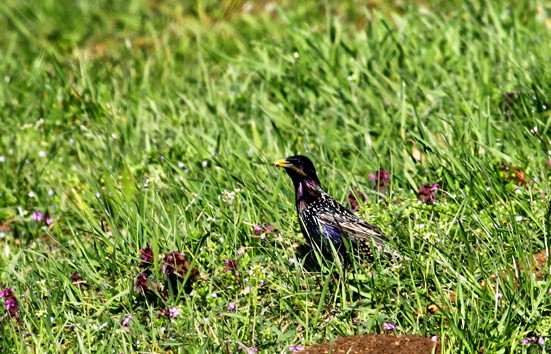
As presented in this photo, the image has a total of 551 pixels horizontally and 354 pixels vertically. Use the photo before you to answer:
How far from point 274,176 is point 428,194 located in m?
0.98

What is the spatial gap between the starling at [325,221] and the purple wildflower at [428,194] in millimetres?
464

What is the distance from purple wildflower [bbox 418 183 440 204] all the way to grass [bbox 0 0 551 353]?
5cm

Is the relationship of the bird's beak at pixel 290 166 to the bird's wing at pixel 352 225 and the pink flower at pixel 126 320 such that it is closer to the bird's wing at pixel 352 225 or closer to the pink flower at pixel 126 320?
the bird's wing at pixel 352 225

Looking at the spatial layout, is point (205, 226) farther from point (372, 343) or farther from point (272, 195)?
point (372, 343)

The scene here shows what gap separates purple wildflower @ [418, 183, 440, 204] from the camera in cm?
466

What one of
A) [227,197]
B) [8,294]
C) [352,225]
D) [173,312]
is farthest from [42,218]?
[352,225]

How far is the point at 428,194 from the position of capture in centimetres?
467

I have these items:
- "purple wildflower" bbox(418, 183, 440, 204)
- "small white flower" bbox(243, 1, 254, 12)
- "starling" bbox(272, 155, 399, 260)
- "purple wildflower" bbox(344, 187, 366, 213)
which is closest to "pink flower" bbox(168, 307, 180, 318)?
"starling" bbox(272, 155, 399, 260)

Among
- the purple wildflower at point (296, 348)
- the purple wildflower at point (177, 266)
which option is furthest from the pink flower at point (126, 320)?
the purple wildflower at point (296, 348)

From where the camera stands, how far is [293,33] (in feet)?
22.1

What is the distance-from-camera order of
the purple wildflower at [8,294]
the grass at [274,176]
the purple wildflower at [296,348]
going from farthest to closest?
1. the purple wildflower at [8,294]
2. the grass at [274,176]
3. the purple wildflower at [296,348]

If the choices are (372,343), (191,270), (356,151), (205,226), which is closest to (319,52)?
(356,151)

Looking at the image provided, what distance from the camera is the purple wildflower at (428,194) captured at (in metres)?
4.66

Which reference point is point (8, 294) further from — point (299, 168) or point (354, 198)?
point (354, 198)
